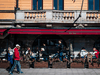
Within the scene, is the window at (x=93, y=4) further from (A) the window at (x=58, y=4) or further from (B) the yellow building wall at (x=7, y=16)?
(B) the yellow building wall at (x=7, y=16)

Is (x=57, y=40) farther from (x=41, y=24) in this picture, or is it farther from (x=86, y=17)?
(x=86, y=17)

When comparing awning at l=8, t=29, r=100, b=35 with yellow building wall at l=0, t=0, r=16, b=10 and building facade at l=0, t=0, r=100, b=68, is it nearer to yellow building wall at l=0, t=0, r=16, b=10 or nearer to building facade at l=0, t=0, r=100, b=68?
building facade at l=0, t=0, r=100, b=68

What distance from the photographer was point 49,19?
35.4 ft

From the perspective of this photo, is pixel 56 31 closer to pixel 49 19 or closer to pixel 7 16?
pixel 49 19

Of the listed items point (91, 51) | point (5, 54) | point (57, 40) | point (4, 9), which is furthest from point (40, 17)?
point (91, 51)

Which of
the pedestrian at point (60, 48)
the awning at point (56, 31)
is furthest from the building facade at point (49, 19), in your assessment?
the pedestrian at point (60, 48)

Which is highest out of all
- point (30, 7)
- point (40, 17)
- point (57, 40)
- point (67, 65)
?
point (30, 7)

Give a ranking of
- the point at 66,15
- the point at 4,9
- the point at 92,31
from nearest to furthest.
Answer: the point at 92,31, the point at 66,15, the point at 4,9

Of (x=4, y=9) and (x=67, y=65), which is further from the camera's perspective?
(x=4, y=9)

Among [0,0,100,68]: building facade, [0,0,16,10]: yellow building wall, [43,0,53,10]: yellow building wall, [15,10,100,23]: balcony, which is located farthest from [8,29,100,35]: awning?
[0,0,16,10]: yellow building wall

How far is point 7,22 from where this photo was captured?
11.2m

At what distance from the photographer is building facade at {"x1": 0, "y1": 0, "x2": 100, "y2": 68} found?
35.3 ft

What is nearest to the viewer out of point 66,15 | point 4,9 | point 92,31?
point 92,31

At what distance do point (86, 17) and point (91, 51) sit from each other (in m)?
2.75
